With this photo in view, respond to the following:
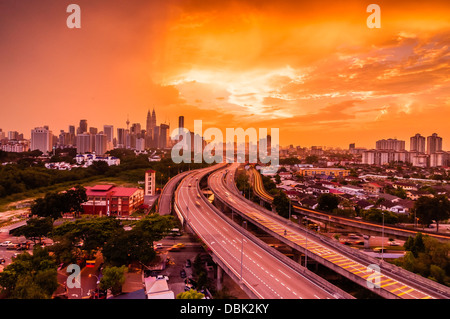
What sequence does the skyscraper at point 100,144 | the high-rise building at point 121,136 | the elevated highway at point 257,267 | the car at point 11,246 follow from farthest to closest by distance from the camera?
the high-rise building at point 121,136 → the skyscraper at point 100,144 → the car at point 11,246 → the elevated highway at point 257,267

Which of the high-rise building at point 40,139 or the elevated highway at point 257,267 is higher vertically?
the high-rise building at point 40,139

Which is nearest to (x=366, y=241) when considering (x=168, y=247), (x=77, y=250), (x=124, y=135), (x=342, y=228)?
(x=342, y=228)

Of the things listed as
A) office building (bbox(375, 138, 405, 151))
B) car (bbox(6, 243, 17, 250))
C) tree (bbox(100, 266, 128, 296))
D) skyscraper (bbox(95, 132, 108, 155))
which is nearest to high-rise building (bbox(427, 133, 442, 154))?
office building (bbox(375, 138, 405, 151))

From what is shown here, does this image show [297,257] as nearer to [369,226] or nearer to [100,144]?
[369,226]

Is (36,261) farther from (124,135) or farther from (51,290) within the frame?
(124,135)

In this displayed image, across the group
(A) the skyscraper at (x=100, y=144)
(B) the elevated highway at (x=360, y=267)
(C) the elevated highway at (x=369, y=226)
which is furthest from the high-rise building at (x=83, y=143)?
(B) the elevated highway at (x=360, y=267)

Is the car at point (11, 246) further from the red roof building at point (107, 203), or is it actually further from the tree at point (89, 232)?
the red roof building at point (107, 203)

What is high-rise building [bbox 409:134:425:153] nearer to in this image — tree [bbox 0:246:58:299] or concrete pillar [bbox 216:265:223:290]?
concrete pillar [bbox 216:265:223:290]

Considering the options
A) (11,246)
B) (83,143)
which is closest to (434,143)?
(11,246)
